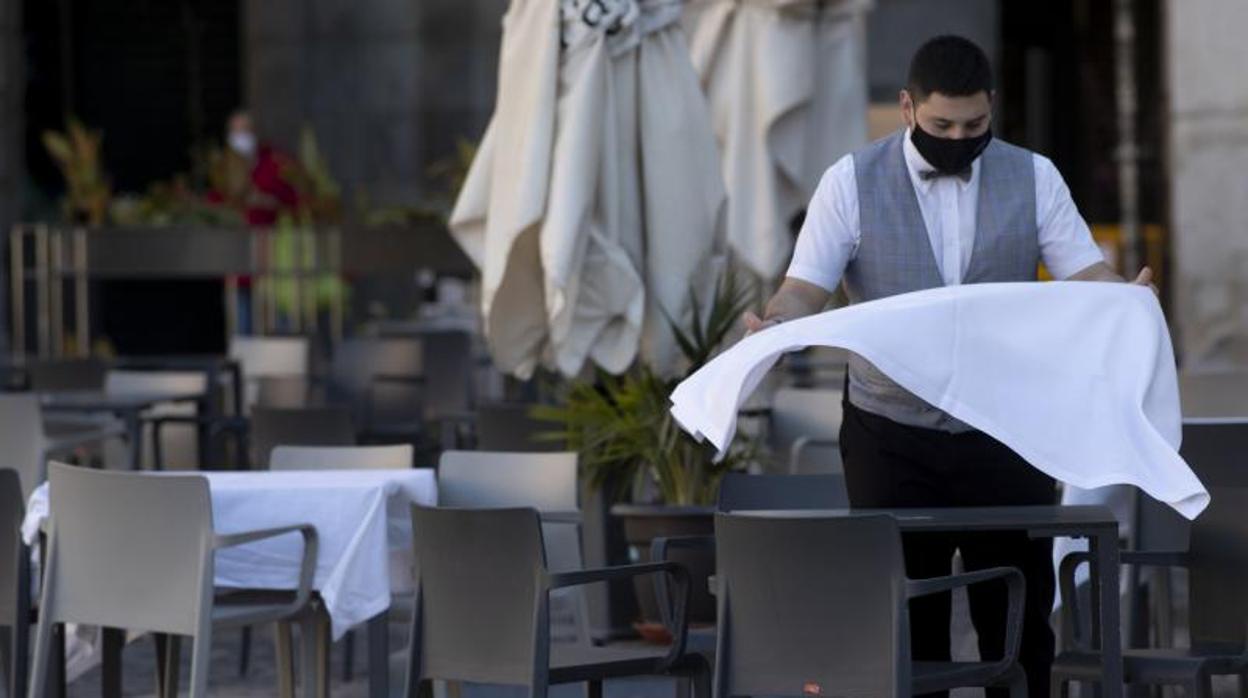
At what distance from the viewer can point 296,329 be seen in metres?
16.2

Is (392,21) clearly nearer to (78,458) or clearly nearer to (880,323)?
(78,458)

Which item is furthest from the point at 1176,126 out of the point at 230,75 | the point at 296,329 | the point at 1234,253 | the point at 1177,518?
the point at 230,75

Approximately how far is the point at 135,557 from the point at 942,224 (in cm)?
241

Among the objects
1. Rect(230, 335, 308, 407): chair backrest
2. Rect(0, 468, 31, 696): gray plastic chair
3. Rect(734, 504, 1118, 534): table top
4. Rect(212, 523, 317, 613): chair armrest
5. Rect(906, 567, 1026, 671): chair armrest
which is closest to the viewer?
Rect(734, 504, 1118, 534): table top

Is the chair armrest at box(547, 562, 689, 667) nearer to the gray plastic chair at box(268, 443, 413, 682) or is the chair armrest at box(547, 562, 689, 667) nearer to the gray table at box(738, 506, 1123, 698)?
the gray table at box(738, 506, 1123, 698)

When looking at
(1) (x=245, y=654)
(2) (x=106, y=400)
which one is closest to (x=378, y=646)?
(1) (x=245, y=654)

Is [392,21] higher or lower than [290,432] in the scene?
higher

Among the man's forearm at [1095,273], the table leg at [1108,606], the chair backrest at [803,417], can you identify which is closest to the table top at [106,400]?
the chair backrest at [803,417]

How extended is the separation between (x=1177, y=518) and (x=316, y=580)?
7.71 feet

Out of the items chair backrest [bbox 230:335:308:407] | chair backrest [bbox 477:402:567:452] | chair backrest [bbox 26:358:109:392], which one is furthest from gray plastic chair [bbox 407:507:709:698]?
chair backrest [bbox 230:335:308:407]

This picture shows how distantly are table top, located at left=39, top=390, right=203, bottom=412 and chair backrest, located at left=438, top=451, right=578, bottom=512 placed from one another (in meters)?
3.38

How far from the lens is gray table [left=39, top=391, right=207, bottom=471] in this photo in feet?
36.1

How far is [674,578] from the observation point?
6.34 meters

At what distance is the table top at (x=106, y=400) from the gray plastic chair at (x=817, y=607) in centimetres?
555
